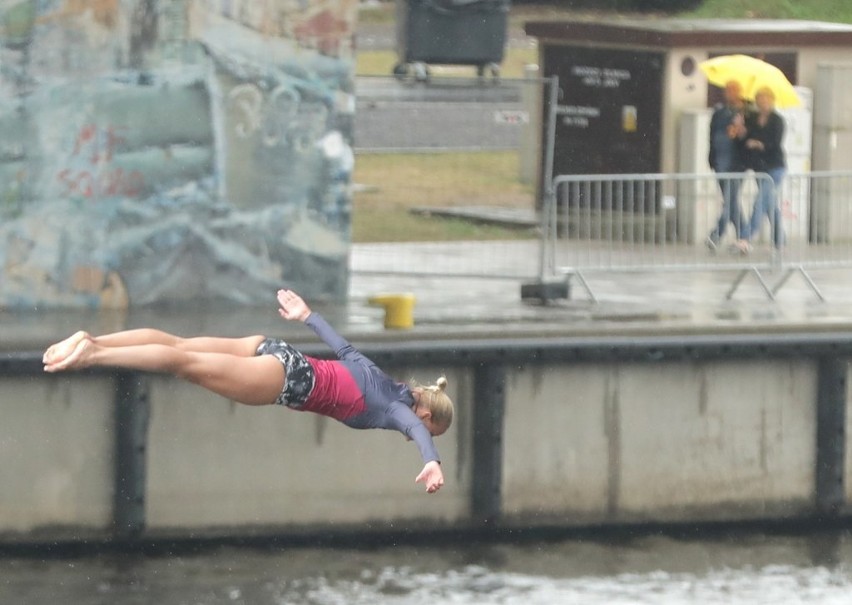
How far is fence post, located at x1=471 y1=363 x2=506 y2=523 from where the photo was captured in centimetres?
1296

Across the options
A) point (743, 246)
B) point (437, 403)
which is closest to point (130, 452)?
point (437, 403)

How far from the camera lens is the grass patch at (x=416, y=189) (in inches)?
645

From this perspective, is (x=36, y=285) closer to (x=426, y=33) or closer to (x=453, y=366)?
(x=453, y=366)

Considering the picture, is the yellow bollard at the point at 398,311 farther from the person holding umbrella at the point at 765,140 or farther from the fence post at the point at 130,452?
the person holding umbrella at the point at 765,140

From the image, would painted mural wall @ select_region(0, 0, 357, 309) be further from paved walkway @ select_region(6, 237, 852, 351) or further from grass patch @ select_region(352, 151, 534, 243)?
grass patch @ select_region(352, 151, 534, 243)

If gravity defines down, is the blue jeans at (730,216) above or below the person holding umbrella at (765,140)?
below

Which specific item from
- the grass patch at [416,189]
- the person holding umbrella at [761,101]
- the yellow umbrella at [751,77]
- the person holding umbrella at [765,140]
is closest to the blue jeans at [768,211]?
the person holding umbrella at [761,101]

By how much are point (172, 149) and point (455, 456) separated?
2.92 m

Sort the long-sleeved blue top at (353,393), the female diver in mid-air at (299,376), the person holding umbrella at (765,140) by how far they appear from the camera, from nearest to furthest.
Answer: the female diver in mid-air at (299,376)
the long-sleeved blue top at (353,393)
the person holding umbrella at (765,140)

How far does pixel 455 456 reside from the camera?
43.2 feet

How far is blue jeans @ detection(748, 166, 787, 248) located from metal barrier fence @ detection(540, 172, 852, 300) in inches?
0.7

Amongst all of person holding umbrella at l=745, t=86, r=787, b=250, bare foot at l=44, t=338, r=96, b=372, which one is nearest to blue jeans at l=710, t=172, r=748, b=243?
person holding umbrella at l=745, t=86, r=787, b=250

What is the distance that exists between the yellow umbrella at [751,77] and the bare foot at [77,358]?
9.41 meters

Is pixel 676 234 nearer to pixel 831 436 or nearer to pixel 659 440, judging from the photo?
pixel 831 436
